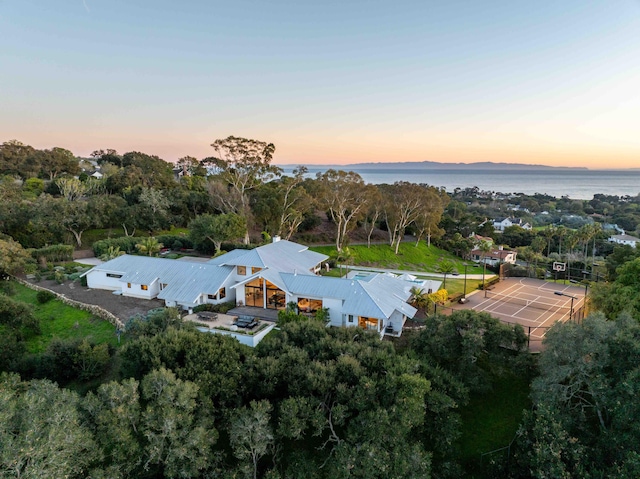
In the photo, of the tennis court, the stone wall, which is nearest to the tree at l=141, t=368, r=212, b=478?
the stone wall

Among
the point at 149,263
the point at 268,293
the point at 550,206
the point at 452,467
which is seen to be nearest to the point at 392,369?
the point at 452,467

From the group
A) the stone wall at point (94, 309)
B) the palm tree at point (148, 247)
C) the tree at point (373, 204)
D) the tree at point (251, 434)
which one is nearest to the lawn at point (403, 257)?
the tree at point (373, 204)

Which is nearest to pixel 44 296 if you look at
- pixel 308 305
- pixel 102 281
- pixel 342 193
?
pixel 102 281

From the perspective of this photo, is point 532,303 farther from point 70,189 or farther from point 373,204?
point 70,189

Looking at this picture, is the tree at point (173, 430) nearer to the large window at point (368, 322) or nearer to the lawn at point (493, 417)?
the lawn at point (493, 417)

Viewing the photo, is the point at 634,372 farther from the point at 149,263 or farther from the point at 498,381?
the point at 149,263

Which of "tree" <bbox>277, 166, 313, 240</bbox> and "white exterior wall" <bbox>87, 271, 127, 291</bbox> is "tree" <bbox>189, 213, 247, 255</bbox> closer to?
"tree" <bbox>277, 166, 313, 240</bbox>
